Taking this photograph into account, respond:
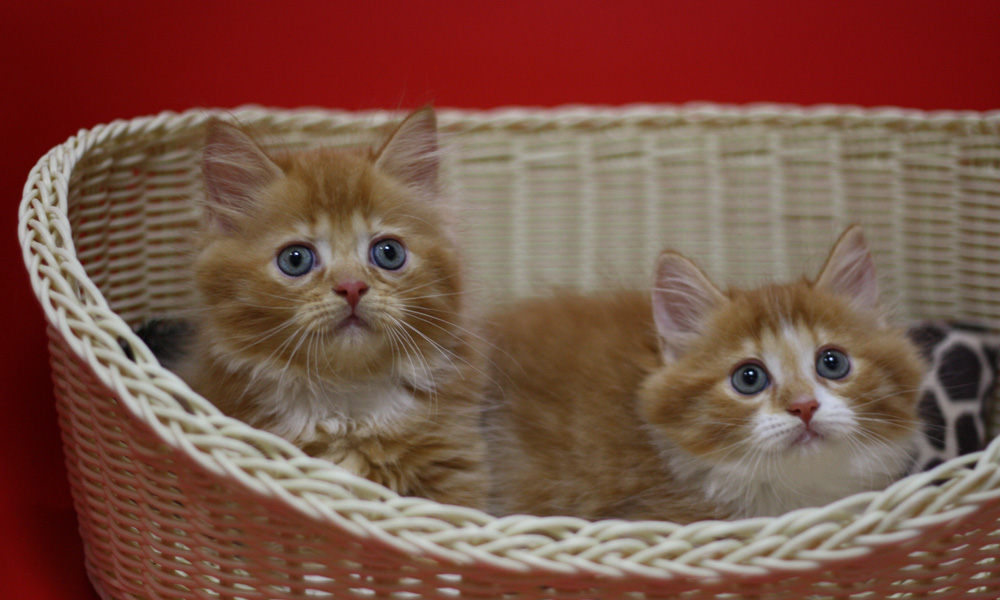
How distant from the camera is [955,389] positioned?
2.31 meters

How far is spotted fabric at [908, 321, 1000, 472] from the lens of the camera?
2.24 m

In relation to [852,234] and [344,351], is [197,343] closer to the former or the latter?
[344,351]

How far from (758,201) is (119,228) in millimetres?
1793

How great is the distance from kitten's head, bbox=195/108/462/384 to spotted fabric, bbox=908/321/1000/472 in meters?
1.25

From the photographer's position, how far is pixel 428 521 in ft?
4.42

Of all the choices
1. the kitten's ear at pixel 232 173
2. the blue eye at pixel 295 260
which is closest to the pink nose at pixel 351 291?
the blue eye at pixel 295 260

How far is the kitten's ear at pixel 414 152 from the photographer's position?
1823 mm

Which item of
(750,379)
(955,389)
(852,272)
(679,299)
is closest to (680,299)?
(679,299)

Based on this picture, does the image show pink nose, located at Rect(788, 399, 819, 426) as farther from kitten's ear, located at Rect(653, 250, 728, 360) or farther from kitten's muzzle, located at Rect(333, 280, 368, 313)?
kitten's muzzle, located at Rect(333, 280, 368, 313)

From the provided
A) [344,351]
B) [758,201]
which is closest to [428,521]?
[344,351]

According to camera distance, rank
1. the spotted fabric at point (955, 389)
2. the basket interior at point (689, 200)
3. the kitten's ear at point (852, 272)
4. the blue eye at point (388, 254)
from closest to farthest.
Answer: the blue eye at point (388, 254), the kitten's ear at point (852, 272), the spotted fabric at point (955, 389), the basket interior at point (689, 200)

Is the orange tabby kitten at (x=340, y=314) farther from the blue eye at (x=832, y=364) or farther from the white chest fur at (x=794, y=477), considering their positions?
the blue eye at (x=832, y=364)

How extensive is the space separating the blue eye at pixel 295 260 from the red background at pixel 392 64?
2.55 ft

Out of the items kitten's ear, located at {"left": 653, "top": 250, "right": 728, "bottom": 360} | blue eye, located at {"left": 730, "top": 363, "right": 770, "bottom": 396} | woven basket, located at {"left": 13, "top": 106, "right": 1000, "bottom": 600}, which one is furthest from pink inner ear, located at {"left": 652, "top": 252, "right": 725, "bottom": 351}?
woven basket, located at {"left": 13, "top": 106, "right": 1000, "bottom": 600}
